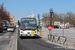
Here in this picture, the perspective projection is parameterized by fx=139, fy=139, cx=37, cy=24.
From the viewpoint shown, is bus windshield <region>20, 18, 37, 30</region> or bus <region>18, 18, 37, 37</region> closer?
bus <region>18, 18, 37, 37</region>

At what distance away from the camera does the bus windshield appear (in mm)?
19178

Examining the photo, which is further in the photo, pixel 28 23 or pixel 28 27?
pixel 28 23

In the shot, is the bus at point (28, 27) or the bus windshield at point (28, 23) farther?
the bus windshield at point (28, 23)

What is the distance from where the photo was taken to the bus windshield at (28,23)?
19.2 meters

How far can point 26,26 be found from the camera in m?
19.2

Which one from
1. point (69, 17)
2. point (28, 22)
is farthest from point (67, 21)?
point (28, 22)

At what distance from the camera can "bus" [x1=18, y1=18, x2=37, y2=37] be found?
18.9 m

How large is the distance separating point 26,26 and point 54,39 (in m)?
4.87

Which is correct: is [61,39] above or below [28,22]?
below

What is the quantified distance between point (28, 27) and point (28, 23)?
738mm

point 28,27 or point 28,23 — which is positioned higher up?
point 28,23

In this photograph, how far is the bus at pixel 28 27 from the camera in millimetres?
18875

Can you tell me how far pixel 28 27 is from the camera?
754 inches

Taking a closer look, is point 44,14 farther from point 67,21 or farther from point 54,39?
point 54,39
